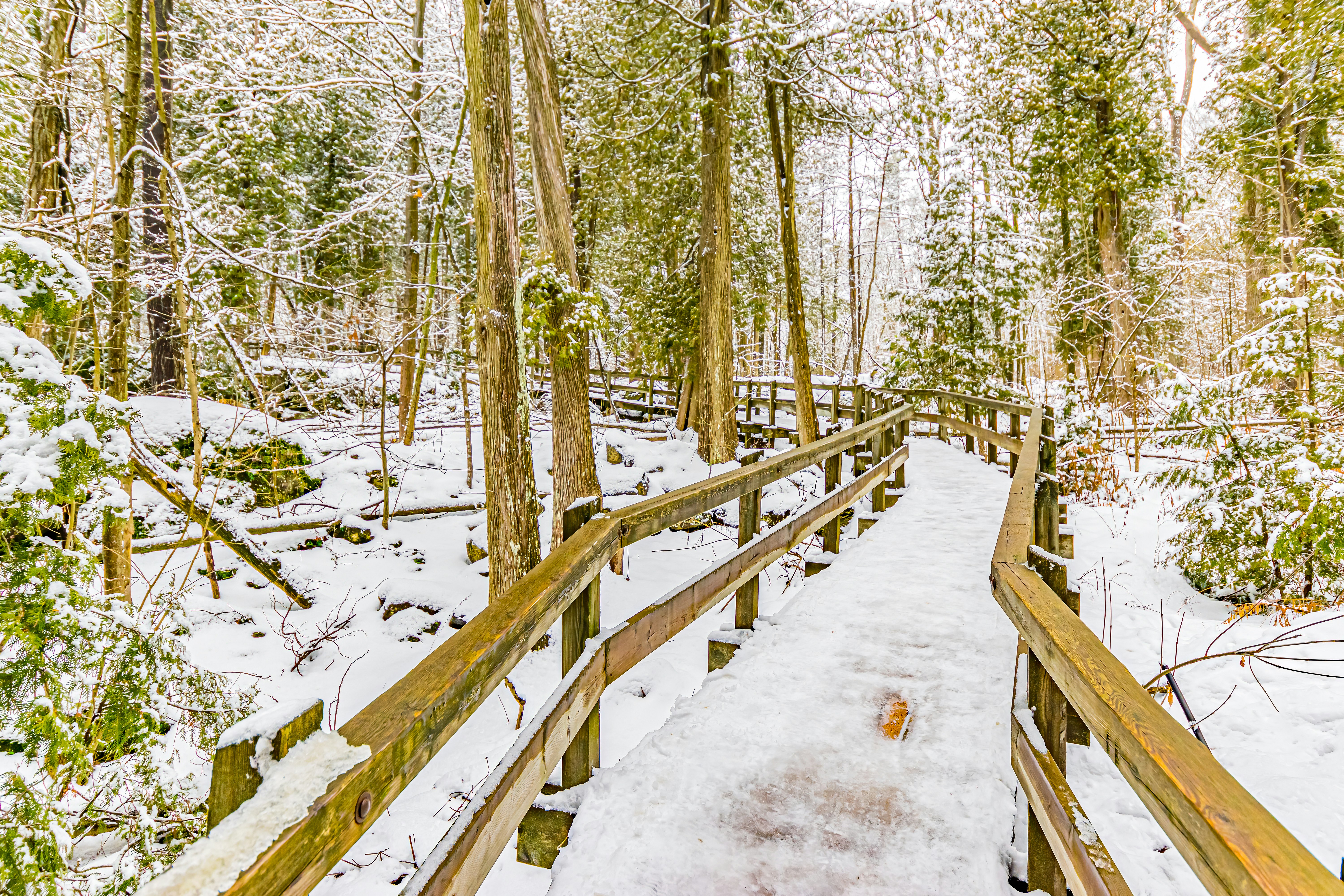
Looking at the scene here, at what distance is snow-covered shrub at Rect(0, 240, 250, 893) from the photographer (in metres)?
2.67

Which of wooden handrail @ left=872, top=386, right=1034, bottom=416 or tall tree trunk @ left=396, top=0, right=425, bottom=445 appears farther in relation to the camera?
tall tree trunk @ left=396, top=0, right=425, bottom=445

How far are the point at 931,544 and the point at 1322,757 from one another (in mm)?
2997

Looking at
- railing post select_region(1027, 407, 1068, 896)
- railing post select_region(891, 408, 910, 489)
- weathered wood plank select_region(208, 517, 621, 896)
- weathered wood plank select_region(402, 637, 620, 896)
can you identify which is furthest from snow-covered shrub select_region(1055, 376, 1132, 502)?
weathered wood plank select_region(208, 517, 621, 896)

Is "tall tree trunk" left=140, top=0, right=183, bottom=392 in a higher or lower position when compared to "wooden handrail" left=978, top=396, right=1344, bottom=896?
higher

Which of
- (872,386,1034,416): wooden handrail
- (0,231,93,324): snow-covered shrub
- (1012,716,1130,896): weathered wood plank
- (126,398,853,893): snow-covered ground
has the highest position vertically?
(0,231,93,324): snow-covered shrub

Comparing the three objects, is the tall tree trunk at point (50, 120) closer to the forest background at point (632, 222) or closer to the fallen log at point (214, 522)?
the forest background at point (632, 222)

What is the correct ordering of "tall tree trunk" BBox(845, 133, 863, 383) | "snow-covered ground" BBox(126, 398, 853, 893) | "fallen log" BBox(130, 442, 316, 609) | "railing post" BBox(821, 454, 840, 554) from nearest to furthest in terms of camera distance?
"snow-covered ground" BBox(126, 398, 853, 893) < "fallen log" BBox(130, 442, 316, 609) < "railing post" BBox(821, 454, 840, 554) < "tall tree trunk" BBox(845, 133, 863, 383)

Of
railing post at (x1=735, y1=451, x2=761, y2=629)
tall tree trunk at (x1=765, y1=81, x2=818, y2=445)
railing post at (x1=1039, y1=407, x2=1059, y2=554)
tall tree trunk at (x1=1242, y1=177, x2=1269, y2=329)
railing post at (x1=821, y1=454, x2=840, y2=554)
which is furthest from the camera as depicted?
tall tree trunk at (x1=1242, y1=177, x2=1269, y2=329)

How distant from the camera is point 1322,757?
308cm

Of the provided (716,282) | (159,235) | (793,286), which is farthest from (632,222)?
(159,235)

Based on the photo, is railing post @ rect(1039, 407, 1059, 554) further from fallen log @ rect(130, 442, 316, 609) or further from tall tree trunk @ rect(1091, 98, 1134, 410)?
tall tree trunk @ rect(1091, 98, 1134, 410)

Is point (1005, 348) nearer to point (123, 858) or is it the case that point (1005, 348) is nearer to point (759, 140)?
point (759, 140)

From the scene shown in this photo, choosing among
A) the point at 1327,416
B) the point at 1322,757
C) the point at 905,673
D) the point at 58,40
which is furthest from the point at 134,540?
the point at 1327,416

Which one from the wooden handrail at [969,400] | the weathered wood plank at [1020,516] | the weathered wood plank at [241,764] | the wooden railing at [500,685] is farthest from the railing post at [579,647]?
the wooden handrail at [969,400]
